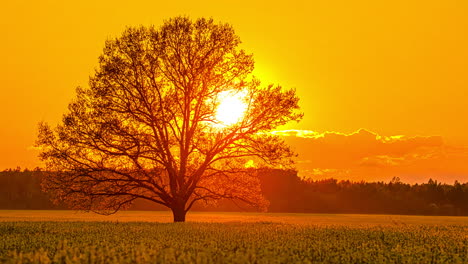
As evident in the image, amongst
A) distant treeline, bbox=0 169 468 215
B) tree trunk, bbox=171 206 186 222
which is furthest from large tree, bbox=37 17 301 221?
distant treeline, bbox=0 169 468 215

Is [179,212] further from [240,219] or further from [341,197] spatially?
[341,197]

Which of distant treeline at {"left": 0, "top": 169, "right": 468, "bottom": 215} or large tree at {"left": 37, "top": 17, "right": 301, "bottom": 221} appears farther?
distant treeline at {"left": 0, "top": 169, "right": 468, "bottom": 215}

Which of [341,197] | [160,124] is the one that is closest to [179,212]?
[160,124]

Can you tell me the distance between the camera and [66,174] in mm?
Answer: 35562

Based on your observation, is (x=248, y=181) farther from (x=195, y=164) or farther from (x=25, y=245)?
(x=25, y=245)

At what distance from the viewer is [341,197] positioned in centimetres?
11969

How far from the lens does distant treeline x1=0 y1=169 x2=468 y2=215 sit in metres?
114

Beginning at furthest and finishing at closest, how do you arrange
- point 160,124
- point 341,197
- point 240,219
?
point 341,197 < point 240,219 < point 160,124

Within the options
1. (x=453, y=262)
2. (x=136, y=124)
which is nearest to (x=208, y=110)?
(x=136, y=124)

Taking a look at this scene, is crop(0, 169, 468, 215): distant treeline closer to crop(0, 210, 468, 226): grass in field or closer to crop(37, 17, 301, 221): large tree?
crop(0, 210, 468, 226): grass in field

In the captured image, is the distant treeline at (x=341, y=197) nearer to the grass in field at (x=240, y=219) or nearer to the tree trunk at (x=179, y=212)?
the grass in field at (x=240, y=219)

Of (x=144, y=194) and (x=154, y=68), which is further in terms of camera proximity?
(x=144, y=194)

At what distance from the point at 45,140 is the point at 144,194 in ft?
23.5

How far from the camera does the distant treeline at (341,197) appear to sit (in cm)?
11438
